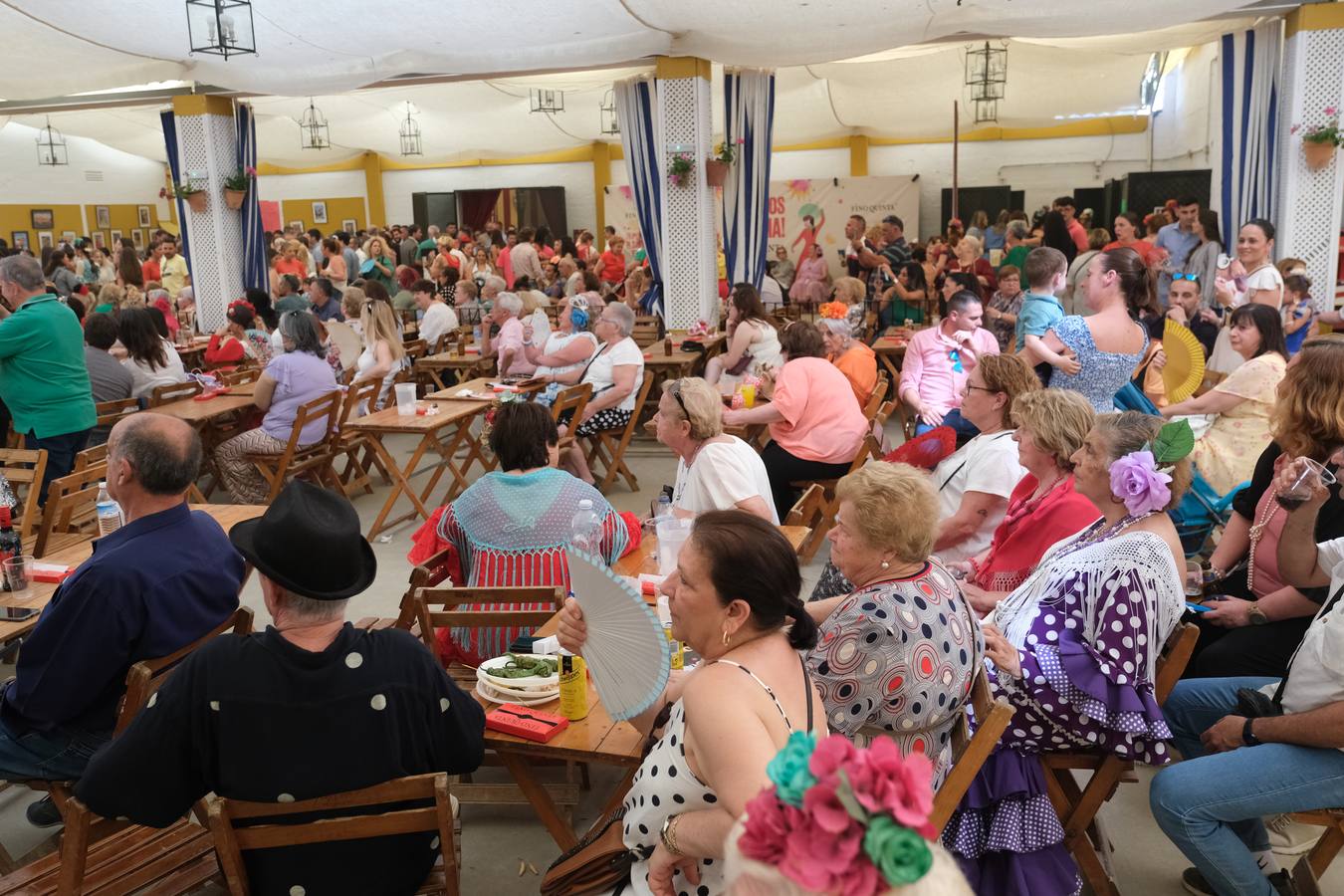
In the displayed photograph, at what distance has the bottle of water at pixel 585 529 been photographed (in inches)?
128

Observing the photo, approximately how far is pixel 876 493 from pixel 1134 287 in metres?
3.39

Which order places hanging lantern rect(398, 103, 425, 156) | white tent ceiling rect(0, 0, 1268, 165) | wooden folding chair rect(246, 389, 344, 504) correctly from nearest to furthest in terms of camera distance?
wooden folding chair rect(246, 389, 344, 504) < white tent ceiling rect(0, 0, 1268, 165) < hanging lantern rect(398, 103, 425, 156)

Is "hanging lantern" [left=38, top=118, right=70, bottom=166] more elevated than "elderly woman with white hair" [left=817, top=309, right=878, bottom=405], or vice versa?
"hanging lantern" [left=38, top=118, right=70, bottom=166]

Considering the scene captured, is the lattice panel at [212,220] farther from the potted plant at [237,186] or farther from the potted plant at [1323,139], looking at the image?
the potted plant at [1323,139]

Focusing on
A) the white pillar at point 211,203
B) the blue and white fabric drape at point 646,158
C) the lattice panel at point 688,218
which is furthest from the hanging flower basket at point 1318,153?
the white pillar at point 211,203

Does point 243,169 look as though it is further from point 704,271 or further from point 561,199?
point 561,199

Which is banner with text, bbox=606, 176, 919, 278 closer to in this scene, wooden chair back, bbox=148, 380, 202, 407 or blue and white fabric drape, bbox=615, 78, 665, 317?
blue and white fabric drape, bbox=615, 78, 665, 317

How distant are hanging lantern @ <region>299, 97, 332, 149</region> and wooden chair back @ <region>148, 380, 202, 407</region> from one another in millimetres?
9028

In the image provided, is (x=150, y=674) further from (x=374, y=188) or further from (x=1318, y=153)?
(x=374, y=188)

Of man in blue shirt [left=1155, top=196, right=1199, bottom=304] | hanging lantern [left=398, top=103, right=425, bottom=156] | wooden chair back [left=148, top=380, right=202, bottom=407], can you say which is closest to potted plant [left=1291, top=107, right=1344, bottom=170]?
man in blue shirt [left=1155, top=196, right=1199, bottom=304]

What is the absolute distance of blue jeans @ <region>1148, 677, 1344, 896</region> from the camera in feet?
7.68

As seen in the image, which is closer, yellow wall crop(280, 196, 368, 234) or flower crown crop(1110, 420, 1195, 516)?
flower crown crop(1110, 420, 1195, 516)

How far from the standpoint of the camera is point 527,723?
7.97 feet

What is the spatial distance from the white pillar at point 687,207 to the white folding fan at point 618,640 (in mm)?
8255
